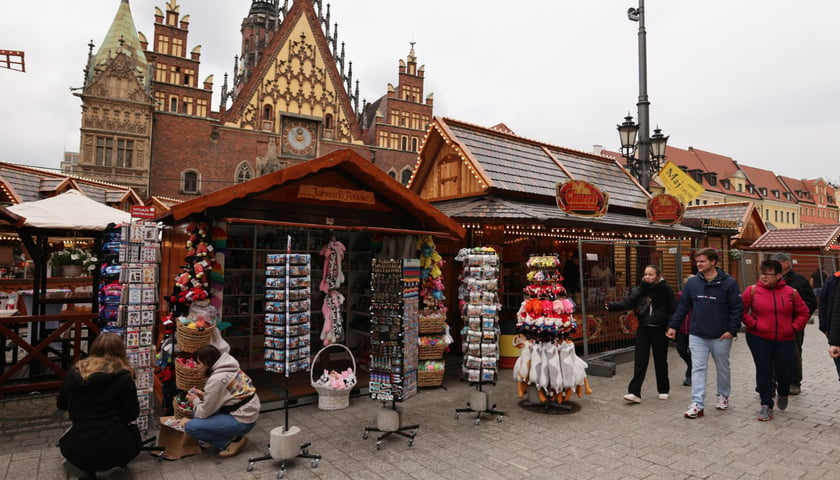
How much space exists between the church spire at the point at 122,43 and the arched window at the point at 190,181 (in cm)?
580

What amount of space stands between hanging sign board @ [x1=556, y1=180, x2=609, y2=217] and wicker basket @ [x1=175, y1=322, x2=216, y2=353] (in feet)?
22.9

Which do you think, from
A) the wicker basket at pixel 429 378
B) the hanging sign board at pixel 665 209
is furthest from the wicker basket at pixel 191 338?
the hanging sign board at pixel 665 209

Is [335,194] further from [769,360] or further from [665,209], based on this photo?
[665,209]

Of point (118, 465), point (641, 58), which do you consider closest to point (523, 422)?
point (118, 465)

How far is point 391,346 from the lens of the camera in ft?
17.8

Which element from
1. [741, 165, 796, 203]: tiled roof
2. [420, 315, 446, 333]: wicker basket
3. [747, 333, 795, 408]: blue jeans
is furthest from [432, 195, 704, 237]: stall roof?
[741, 165, 796, 203]: tiled roof

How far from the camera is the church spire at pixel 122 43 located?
87.5ft

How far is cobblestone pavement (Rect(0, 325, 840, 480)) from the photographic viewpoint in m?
4.33

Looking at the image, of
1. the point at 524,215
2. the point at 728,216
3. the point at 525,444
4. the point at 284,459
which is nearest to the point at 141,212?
the point at 284,459

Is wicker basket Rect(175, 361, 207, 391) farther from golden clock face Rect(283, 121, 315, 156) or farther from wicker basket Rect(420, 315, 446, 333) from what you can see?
golden clock face Rect(283, 121, 315, 156)

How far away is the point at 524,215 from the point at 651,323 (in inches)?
120

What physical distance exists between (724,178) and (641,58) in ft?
167

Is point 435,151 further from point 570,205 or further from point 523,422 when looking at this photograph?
point 523,422

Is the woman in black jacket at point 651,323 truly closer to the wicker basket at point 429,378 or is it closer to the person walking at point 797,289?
the person walking at point 797,289
